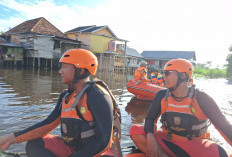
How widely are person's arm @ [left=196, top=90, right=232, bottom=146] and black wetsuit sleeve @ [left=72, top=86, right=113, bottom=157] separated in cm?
136

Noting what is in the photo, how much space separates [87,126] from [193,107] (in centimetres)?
153

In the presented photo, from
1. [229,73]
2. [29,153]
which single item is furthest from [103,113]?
[229,73]

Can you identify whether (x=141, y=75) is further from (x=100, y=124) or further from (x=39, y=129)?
(x=100, y=124)

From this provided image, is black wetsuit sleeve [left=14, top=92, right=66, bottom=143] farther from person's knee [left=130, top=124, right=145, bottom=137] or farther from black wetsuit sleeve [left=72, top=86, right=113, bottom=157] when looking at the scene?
person's knee [left=130, top=124, right=145, bottom=137]

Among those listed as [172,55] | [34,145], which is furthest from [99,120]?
[172,55]

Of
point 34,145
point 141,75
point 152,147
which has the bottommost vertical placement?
point 152,147

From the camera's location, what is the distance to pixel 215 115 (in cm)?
226

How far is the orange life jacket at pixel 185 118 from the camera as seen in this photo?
2480mm

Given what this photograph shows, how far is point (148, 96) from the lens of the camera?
8.78 meters

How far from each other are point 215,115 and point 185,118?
1.28ft

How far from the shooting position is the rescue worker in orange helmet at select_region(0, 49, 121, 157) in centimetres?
182

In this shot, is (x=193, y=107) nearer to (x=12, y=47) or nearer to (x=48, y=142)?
(x=48, y=142)

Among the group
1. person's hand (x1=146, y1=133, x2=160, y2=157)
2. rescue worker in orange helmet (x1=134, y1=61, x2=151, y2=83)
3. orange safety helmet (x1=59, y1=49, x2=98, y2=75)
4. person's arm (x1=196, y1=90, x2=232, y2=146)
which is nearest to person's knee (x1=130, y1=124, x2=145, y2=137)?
person's hand (x1=146, y1=133, x2=160, y2=157)

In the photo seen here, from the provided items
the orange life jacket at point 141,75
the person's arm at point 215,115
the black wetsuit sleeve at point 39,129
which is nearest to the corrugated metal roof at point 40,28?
the orange life jacket at point 141,75
